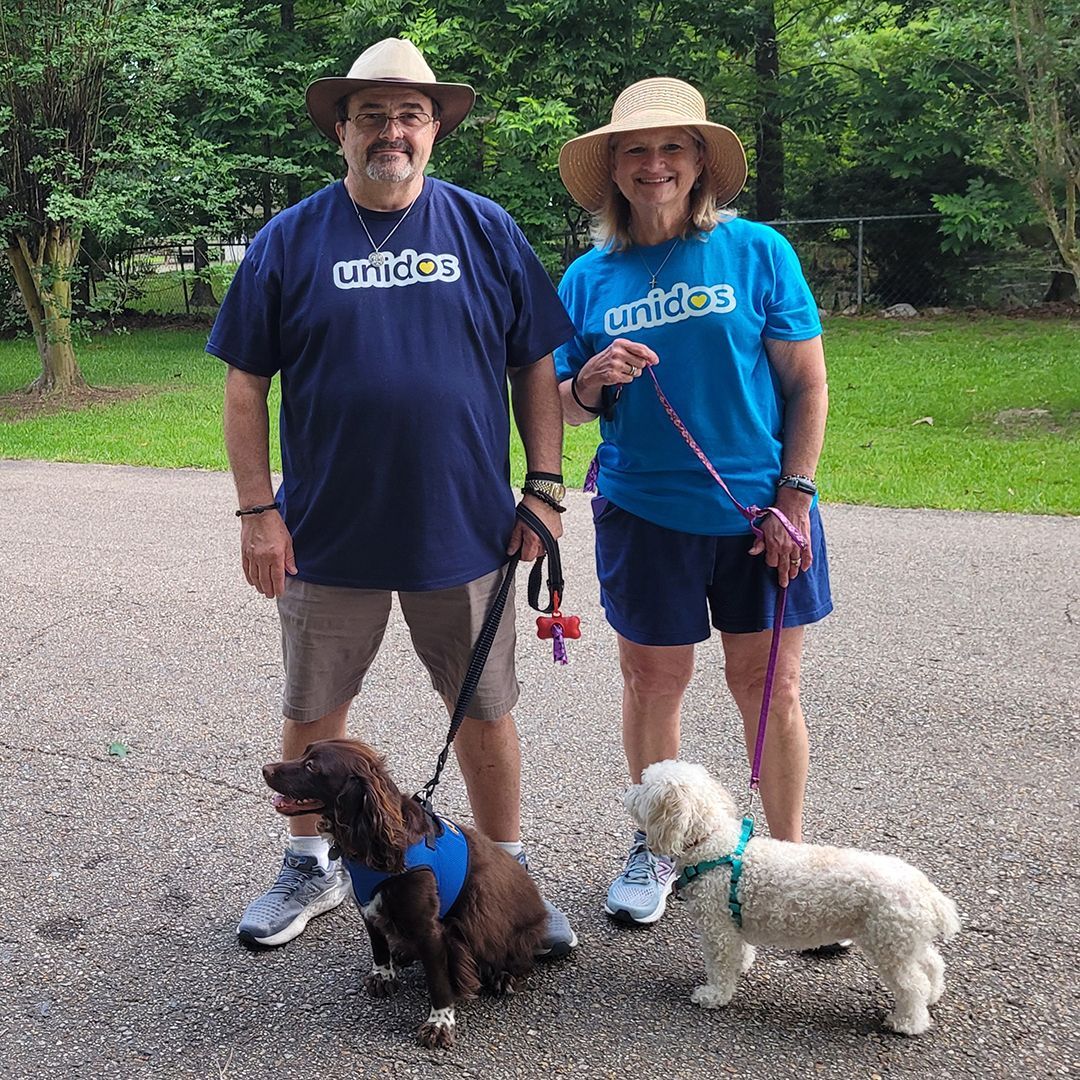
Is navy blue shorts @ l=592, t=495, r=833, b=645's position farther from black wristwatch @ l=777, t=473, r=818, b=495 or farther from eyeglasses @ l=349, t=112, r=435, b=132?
eyeglasses @ l=349, t=112, r=435, b=132

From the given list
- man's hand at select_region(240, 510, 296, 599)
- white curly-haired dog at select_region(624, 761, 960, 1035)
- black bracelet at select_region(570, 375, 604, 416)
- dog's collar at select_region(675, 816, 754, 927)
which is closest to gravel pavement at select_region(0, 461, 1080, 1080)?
white curly-haired dog at select_region(624, 761, 960, 1035)

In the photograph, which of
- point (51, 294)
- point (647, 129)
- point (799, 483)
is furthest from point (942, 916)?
point (51, 294)

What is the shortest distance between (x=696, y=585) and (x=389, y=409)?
93cm

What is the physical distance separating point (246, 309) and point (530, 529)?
2.99 ft

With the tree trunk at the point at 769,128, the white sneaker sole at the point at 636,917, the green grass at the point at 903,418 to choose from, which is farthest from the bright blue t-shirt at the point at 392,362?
the tree trunk at the point at 769,128

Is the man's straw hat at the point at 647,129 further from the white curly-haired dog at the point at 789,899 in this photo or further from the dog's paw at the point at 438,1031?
the dog's paw at the point at 438,1031

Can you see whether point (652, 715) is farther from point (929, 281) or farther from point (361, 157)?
point (929, 281)

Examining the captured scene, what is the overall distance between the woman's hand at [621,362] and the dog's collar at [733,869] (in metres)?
1.13

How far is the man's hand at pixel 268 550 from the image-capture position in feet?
9.48

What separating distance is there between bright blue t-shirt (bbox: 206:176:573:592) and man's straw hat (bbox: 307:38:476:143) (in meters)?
0.22

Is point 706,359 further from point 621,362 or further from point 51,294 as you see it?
point 51,294

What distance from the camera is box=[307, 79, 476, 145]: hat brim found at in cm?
275

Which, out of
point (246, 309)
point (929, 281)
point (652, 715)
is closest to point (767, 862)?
point (652, 715)

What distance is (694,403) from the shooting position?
2.89m
